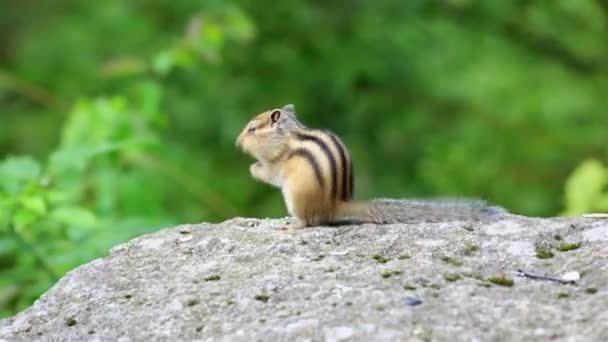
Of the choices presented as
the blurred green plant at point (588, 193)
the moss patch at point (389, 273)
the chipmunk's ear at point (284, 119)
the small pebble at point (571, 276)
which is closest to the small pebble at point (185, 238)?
the chipmunk's ear at point (284, 119)

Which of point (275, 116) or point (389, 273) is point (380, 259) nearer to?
point (389, 273)

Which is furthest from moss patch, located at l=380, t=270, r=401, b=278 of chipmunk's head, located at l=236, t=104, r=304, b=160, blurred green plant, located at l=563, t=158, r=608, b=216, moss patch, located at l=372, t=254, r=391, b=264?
blurred green plant, located at l=563, t=158, r=608, b=216

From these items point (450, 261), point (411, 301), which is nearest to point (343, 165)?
point (450, 261)

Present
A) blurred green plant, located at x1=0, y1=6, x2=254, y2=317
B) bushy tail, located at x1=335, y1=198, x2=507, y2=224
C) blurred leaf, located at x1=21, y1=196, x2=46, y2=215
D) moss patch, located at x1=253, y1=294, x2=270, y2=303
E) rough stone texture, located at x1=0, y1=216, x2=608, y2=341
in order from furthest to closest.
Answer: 1. blurred green plant, located at x1=0, y1=6, x2=254, y2=317
2. blurred leaf, located at x1=21, y1=196, x2=46, y2=215
3. bushy tail, located at x1=335, y1=198, x2=507, y2=224
4. moss patch, located at x1=253, y1=294, x2=270, y2=303
5. rough stone texture, located at x1=0, y1=216, x2=608, y2=341

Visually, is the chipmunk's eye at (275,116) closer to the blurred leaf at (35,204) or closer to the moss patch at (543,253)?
the blurred leaf at (35,204)

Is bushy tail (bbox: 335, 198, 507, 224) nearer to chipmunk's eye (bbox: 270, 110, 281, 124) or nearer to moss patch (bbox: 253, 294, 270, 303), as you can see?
chipmunk's eye (bbox: 270, 110, 281, 124)
